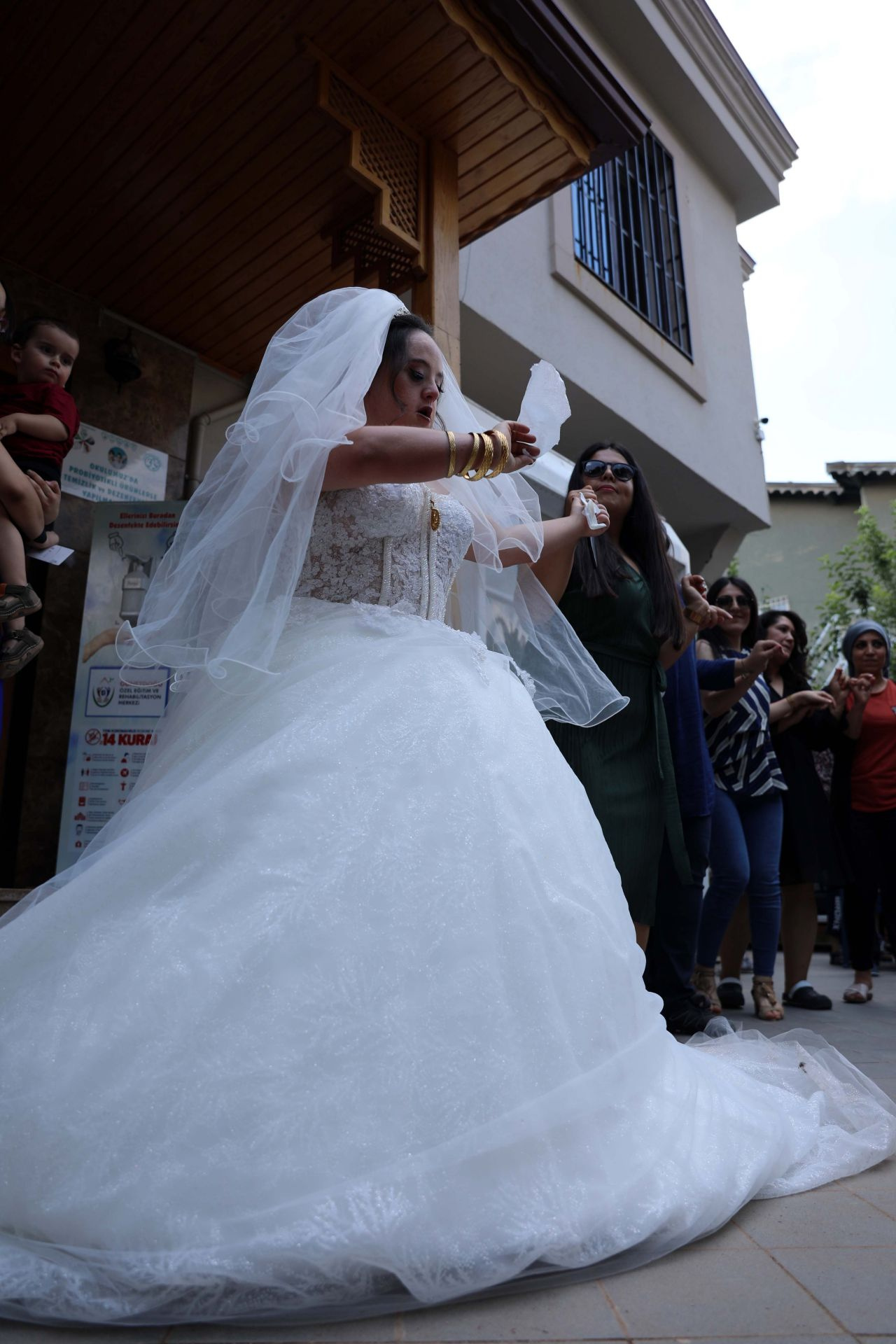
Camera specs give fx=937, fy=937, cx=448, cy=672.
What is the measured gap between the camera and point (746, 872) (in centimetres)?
402

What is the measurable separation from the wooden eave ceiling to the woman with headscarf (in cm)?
309

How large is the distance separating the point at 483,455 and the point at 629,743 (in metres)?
1.39

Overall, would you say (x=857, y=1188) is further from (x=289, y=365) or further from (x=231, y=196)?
(x=231, y=196)

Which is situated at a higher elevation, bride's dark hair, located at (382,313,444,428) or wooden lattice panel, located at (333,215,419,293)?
wooden lattice panel, located at (333,215,419,293)

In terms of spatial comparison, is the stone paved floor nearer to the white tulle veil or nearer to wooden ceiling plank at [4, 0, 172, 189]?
the white tulle veil

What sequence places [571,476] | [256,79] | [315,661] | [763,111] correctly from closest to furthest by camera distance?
[315,661] < [571,476] < [256,79] < [763,111]

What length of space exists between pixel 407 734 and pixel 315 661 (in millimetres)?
266

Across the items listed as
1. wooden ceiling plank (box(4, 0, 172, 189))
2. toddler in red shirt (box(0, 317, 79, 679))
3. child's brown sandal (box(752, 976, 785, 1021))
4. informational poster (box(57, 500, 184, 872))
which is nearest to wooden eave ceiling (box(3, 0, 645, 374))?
wooden ceiling plank (box(4, 0, 172, 189))

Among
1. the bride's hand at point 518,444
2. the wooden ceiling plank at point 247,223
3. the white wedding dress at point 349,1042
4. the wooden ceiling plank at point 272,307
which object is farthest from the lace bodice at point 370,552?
the wooden ceiling plank at point 272,307

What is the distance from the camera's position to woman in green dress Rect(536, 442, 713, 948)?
3.00 meters

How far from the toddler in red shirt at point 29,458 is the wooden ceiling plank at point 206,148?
3.66ft

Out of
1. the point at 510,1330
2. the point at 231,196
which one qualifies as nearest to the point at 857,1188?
the point at 510,1330

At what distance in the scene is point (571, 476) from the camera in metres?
3.38

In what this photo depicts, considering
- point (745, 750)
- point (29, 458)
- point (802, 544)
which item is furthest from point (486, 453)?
point (802, 544)
